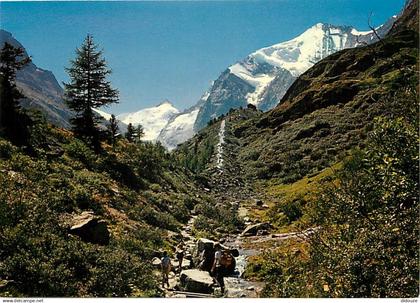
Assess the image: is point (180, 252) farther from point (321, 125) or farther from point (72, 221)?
point (321, 125)

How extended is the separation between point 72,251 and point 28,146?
14.1 metres

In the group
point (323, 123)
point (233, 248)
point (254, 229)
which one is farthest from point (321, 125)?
point (233, 248)

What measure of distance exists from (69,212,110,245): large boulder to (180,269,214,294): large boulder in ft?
12.7

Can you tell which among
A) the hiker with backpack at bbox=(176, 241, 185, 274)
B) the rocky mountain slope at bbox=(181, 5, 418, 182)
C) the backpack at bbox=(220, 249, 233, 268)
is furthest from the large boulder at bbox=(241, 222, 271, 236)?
the rocky mountain slope at bbox=(181, 5, 418, 182)

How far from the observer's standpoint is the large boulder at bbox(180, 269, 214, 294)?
18.3 meters

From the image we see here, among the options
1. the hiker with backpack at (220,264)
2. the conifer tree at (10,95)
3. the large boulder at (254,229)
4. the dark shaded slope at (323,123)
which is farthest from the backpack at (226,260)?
the dark shaded slope at (323,123)

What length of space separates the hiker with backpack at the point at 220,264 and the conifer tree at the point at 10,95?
1512 cm

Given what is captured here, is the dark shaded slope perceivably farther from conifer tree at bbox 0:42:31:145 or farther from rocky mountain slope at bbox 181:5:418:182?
conifer tree at bbox 0:42:31:145

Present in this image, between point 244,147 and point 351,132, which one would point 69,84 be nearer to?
point 351,132

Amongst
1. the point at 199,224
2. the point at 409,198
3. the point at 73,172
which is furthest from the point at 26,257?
the point at 199,224

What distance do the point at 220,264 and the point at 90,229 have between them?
670 centimetres

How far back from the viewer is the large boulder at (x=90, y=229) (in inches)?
741

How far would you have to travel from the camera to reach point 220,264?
2192 centimetres

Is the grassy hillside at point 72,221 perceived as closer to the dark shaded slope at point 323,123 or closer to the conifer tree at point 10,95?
the conifer tree at point 10,95
